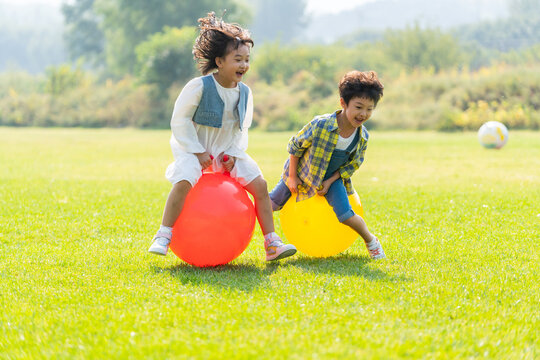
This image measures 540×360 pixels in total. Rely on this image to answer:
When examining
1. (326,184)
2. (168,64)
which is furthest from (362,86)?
(168,64)

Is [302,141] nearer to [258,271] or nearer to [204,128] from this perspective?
[204,128]

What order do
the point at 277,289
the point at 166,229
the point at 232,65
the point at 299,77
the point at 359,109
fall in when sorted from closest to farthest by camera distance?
the point at 277,289 → the point at 166,229 → the point at 232,65 → the point at 359,109 → the point at 299,77

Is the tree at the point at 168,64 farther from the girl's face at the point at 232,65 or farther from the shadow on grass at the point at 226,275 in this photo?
the shadow on grass at the point at 226,275

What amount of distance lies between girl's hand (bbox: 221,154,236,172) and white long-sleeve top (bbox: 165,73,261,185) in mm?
30

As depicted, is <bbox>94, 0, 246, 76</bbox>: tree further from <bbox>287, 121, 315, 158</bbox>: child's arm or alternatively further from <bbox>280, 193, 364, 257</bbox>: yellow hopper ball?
<bbox>280, 193, 364, 257</bbox>: yellow hopper ball

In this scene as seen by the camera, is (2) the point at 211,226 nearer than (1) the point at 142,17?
Yes

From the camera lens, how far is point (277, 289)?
14.1ft

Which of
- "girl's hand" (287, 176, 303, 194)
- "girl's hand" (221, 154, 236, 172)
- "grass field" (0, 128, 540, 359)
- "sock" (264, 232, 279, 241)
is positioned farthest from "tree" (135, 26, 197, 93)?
"sock" (264, 232, 279, 241)

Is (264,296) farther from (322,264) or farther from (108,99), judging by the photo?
(108,99)

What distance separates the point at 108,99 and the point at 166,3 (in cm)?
1546

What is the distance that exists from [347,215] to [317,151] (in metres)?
0.58

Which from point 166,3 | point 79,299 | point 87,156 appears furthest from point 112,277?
point 166,3

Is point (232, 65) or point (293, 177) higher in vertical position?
point (232, 65)

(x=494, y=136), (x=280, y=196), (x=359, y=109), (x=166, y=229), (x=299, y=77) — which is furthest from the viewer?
(x=299, y=77)
